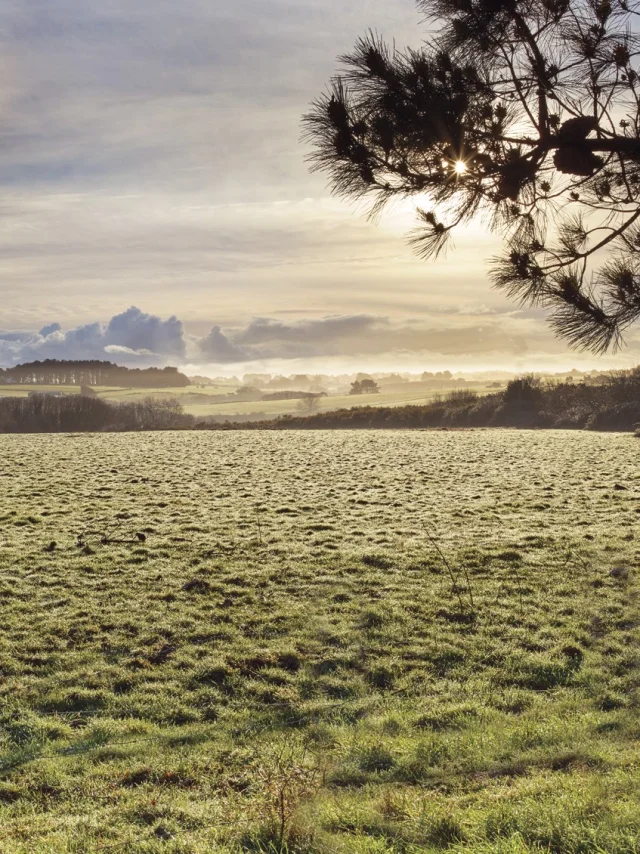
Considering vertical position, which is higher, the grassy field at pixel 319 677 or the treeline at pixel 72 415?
the treeline at pixel 72 415

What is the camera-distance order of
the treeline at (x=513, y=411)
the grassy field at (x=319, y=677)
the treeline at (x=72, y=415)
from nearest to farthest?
the grassy field at (x=319, y=677) < the treeline at (x=513, y=411) < the treeline at (x=72, y=415)

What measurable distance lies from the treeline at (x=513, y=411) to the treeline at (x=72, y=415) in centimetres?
2739

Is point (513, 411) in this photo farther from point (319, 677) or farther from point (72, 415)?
point (319, 677)

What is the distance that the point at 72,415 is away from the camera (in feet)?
272

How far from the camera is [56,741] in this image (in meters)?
6.14

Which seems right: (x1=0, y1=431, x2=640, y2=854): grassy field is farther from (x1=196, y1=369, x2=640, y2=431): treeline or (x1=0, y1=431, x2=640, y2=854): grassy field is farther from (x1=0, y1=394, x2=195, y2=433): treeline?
(x1=0, y1=394, x2=195, y2=433): treeline

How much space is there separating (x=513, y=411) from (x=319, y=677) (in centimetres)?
5362

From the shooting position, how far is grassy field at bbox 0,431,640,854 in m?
4.54

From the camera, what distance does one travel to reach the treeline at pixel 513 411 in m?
53.4

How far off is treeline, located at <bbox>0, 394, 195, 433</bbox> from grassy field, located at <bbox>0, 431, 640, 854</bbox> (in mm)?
66909

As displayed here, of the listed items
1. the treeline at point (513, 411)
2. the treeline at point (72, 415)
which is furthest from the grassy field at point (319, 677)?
the treeline at point (72, 415)

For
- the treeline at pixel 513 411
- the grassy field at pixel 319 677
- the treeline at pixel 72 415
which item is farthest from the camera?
the treeline at pixel 72 415

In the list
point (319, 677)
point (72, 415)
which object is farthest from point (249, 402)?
point (319, 677)

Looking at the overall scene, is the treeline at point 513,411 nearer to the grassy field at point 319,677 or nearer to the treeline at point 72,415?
the treeline at point 72,415
